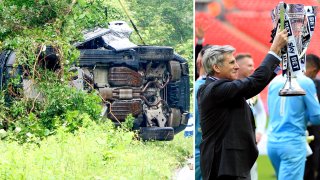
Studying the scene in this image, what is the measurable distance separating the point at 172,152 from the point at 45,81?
156 centimetres

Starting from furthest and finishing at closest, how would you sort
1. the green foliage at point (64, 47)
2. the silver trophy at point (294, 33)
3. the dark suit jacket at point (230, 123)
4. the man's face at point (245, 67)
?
the green foliage at point (64, 47) → the man's face at point (245, 67) → the silver trophy at point (294, 33) → the dark suit jacket at point (230, 123)

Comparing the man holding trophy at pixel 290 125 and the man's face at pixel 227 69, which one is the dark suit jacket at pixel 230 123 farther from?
the man holding trophy at pixel 290 125

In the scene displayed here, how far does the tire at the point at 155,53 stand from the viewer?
461 inches

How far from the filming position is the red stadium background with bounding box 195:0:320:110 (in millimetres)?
14633

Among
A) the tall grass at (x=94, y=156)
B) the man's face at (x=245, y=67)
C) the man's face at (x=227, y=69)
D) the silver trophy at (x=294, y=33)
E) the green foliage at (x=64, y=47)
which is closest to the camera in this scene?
the silver trophy at (x=294, y=33)

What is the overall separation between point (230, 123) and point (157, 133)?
3756 mm

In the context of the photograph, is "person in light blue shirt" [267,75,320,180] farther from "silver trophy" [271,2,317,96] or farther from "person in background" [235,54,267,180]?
"silver trophy" [271,2,317,96]

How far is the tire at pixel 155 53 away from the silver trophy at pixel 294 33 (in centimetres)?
348

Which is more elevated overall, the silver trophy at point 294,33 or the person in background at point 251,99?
the silver trophy at point 294,33

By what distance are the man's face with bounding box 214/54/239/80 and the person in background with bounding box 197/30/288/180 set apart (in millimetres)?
103

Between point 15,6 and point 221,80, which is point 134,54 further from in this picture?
point 221,80

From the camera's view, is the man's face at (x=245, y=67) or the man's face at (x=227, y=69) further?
the man's face at (x=245, y=67)

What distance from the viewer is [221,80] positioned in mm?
8086

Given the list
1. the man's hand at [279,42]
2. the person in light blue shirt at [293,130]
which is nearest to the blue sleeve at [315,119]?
the person in light blue shirt at [293,130]
